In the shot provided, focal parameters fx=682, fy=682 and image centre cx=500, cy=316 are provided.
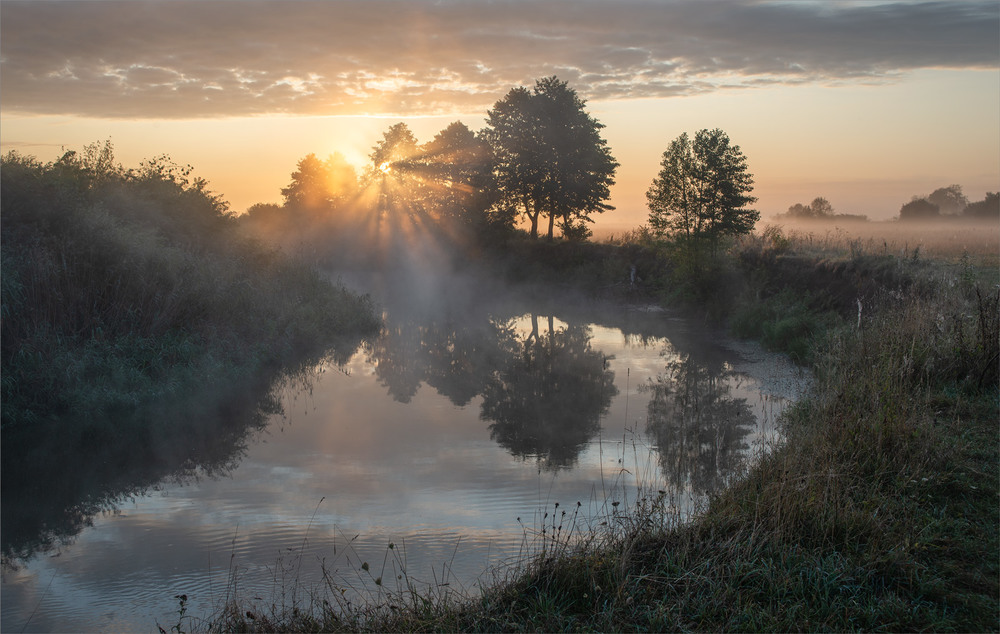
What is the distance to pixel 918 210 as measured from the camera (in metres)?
59.2

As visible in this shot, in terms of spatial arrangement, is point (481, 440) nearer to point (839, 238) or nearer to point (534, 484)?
point (534, 484)

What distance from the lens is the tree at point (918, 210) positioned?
58562 mm

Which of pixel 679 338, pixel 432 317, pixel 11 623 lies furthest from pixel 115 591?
pixel 432 317

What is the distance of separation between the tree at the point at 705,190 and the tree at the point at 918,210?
45.9 m

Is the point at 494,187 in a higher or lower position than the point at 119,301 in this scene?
higher

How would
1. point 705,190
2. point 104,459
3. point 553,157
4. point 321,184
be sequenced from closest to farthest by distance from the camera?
point 104,459 → point 705,190 → point 553,157 → point 321,184

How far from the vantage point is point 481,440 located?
10.2m

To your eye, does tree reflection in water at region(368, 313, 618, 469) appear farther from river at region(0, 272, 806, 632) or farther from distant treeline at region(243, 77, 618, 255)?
distant treeline at region(243, 77, 618, 255)

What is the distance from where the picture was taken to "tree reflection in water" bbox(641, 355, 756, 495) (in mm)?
8156

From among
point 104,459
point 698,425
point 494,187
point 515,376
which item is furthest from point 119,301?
point 494,187

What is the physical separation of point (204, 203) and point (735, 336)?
1498 cm

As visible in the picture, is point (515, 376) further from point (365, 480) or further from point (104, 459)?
point (104, 459)

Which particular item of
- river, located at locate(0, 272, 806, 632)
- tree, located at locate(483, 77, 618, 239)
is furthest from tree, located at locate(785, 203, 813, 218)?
river, located at locate(0, 272, 806, 632)

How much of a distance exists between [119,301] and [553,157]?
80.2 feet
